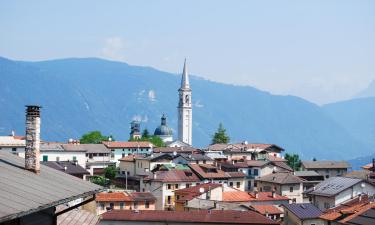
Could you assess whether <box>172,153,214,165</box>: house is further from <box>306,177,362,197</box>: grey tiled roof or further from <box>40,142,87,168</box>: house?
<box>306,177,362,197</box>: grey tiled roof

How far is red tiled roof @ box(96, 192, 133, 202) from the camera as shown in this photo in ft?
200

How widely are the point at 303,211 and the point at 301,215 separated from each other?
40.3 inches

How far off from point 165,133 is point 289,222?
110m

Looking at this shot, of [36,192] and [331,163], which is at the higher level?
[331,163]

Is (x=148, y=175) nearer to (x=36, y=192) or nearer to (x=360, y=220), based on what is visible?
(x=360, y=220)

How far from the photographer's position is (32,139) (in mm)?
15250

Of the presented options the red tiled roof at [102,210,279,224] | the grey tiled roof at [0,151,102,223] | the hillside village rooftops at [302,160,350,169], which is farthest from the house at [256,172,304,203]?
the grey tiled roof at [0,151,102,223]

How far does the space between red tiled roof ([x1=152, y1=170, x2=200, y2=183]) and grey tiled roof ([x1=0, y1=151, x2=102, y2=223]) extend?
183 ft

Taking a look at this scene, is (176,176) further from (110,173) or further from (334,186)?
(110,173)

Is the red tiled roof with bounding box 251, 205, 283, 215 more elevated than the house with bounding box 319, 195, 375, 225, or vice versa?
the red tiled roof with bounding box 251, 205, 283, 215

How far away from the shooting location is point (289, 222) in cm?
5406

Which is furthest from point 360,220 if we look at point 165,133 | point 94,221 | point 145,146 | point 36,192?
point 165,133

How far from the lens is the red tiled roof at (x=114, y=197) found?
200 feet

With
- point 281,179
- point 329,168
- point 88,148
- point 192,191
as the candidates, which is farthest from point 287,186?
point 88,148
